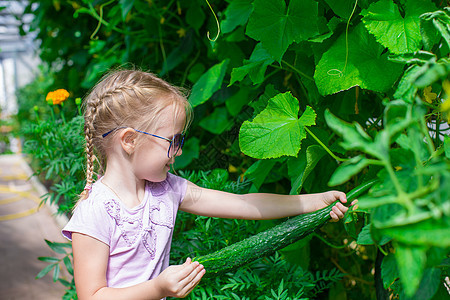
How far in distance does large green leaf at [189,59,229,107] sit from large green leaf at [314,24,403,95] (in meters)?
0.45

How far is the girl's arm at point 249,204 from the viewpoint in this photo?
0.88m

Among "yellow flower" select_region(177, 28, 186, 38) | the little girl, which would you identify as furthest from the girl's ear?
"yellow flower" select_region(177, 28, 186, 38)

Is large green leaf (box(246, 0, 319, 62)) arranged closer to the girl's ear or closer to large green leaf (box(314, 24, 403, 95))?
large green leaf (box(314, 24, 403, 95))

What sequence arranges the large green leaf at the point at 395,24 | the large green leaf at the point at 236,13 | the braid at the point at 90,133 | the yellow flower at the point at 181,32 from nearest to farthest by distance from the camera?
1. the large green leaf at the point at 395,24
2. the braid at the point at 90,133
3. the large green leaf at the point at 236,13
4. the yellow flower at the point at 181,32

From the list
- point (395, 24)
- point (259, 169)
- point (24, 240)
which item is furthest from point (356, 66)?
point (24, 240)

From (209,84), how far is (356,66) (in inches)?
21.4

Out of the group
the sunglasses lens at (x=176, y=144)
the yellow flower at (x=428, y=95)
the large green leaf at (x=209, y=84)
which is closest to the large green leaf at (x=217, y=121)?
the large green leaf at (x=209, y=84)

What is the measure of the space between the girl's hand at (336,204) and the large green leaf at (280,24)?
0.95 ft

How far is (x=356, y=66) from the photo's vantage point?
78 centimetres

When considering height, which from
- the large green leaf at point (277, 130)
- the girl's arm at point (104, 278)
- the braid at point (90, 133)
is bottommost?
the girl's arm at point (104, 278)

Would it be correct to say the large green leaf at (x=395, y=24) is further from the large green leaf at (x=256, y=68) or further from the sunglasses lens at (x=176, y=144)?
the sunglasses lens at (x=176, y=144)

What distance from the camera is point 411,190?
414mm

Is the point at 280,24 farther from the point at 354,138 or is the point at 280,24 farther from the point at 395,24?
the point at 354,138

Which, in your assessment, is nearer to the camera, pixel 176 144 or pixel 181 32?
pixel 176 144
